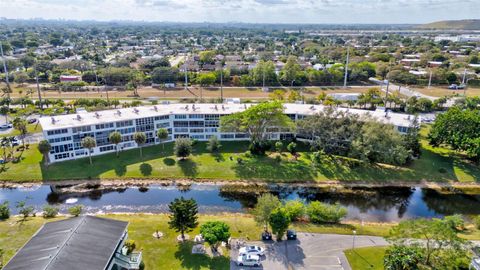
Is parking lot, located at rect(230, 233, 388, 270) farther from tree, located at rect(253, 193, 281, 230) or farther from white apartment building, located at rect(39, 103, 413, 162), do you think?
white apartment building, located at rect(39, 103, 413, 162)

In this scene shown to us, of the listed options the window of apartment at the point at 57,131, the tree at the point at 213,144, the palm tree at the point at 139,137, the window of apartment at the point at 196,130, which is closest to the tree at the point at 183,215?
the tree at the point at 213,144

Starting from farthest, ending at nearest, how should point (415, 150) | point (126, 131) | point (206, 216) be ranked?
point (126, 131), point (415, 150), point (206, 216)

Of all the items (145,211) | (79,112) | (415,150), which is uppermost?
(79,112)

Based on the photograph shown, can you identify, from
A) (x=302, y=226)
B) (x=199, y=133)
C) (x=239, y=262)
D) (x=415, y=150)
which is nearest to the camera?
(x=239, y=262)

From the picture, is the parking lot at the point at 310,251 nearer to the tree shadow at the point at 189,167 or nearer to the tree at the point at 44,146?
the tree shadow at the point at 189,167

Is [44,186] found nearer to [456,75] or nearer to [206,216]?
[206,216]

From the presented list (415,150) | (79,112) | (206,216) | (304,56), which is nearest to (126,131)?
(79,112)

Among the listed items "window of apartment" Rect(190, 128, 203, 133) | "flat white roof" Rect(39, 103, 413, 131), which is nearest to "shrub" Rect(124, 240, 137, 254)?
"flat white roof" Rect(39, 103, 413, 131)
